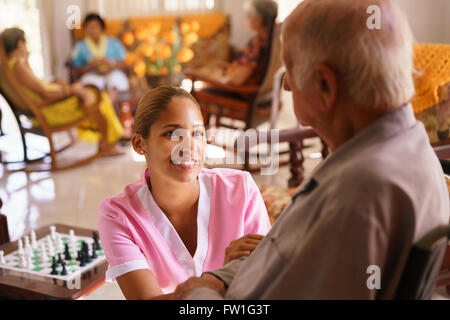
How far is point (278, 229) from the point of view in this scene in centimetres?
80

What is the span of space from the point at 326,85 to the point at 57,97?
3.90 meters

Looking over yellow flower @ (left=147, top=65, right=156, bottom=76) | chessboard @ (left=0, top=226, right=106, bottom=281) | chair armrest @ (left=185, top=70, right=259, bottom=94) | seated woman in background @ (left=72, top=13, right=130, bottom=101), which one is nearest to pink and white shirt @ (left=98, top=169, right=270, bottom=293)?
chessboard @ (left=0, top=226, right=106, bottom=281)

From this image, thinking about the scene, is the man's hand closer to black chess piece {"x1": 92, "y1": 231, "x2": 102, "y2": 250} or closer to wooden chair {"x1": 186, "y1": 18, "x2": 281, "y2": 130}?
black chess piece {"x1": 92, "y1": 231, "x2": 102, "y2": 250}

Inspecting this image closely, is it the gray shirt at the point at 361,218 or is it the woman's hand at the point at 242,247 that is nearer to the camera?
the gray shirt at the point at 361,218

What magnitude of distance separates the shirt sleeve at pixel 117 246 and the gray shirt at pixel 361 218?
1.23 feet

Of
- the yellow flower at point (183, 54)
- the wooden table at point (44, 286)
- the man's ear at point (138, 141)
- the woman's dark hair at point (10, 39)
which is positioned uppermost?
the woman's dark hair at point (10, 39)

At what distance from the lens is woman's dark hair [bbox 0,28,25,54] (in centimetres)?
411

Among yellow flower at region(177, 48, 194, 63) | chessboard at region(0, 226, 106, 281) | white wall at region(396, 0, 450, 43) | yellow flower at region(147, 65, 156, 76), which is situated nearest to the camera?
chessboard at region(0, 226, 106, 281)

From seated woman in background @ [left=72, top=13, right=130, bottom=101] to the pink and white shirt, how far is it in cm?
448

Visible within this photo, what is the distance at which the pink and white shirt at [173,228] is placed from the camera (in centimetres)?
111

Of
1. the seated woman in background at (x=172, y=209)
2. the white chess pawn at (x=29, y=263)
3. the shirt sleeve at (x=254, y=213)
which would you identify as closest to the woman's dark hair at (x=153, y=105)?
the seated woman in background at (x=172, y=209)

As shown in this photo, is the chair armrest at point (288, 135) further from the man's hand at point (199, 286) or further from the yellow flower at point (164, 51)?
the yellow flower at point (164, 51)
